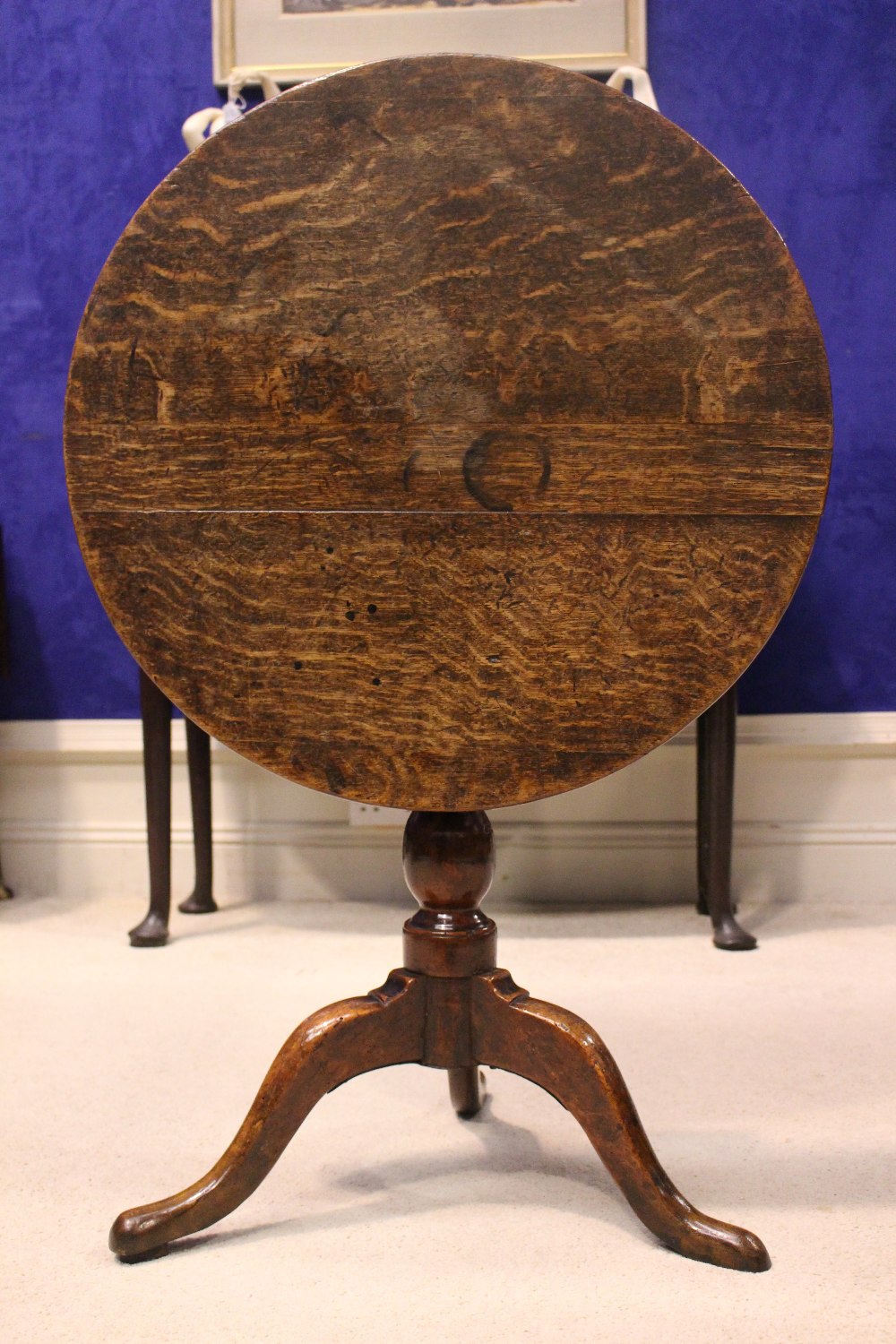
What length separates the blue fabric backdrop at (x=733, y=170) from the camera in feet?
7.39

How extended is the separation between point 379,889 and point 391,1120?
1.00 meters

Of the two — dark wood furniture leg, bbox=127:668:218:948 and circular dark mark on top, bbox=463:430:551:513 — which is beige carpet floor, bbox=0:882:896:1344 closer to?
dark wood furniture leg, bbox=127:668:218:948

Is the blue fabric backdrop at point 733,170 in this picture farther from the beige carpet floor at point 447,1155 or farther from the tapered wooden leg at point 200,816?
the beige carpet floor at point 447,1155

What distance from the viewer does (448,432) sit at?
103 cm

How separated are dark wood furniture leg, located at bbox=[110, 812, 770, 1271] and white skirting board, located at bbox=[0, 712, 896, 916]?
1.17m

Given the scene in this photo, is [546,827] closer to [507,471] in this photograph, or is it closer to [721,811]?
[721,811]

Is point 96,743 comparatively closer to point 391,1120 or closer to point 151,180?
point 151,180

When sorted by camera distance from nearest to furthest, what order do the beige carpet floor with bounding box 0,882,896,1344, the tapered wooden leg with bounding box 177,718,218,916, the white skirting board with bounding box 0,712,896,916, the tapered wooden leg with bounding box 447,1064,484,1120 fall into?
1. the beige carpet floor with bounding box 0,882,896,1344
2. the tapered wooden leg with bounding box 447,1064,484,1120
3. the tapered wooden leg with bounding box 177,718,218,916
4. the white skirting board with bounding box 0,712,896,916

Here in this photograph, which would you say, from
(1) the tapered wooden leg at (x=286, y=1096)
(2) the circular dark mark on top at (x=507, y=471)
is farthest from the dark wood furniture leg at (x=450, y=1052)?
(2) the circular dark mark on top at (x=507, y=471)


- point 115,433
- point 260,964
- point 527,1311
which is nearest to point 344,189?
point 115,433

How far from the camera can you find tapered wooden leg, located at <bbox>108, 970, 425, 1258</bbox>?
1.09 m

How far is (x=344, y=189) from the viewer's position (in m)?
1.01

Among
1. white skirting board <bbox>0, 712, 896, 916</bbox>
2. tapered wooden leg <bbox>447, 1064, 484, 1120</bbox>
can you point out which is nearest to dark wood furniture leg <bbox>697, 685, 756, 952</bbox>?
white skirting board <bbox>0, 712, 896, 916</bbox>

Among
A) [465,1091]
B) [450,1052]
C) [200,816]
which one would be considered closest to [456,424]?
[450,1052]
